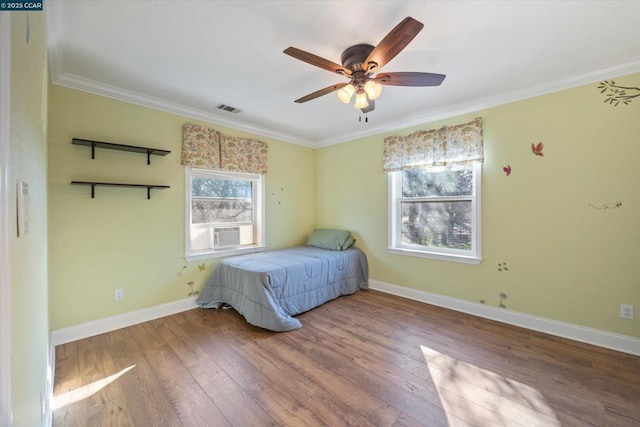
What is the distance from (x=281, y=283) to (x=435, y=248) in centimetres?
207

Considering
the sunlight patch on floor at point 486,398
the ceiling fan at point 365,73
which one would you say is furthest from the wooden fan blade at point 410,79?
the sunlight patch on floor at point 486,398

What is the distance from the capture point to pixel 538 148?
8.75ft

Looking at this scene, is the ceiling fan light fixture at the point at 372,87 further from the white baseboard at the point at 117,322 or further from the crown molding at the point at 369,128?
the white baseboard at the point at 117,322

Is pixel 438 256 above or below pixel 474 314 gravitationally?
above

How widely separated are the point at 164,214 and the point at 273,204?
157cm

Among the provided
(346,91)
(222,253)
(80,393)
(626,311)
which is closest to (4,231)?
(346,91)

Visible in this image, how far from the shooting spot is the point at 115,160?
269 centimetres

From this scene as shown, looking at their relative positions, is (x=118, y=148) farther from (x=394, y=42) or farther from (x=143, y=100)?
(x=394, y=42)

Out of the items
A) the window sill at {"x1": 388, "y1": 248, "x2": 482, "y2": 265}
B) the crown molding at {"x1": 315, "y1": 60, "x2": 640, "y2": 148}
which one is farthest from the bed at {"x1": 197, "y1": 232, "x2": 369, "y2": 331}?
the crown molding at {"x1": 315, "y1": 60, "x2": 640, "y2": 148}

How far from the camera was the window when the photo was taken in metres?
3.35

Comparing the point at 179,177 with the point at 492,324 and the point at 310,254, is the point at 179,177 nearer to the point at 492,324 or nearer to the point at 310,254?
the point at 310,254

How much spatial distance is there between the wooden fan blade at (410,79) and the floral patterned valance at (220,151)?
2315mm

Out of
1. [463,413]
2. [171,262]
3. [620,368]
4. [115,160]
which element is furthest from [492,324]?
[115,160]

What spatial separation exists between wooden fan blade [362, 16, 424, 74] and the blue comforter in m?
2.17
